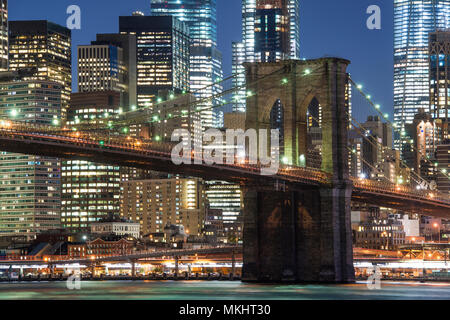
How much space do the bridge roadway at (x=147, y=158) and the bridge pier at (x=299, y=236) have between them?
4.67 ft

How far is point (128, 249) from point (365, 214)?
4862 centimetres

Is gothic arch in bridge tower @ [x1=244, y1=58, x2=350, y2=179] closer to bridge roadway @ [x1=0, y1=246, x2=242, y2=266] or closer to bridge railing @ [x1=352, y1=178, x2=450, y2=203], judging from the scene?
bridge railing @ [x1=352, y1=178, x2=450, y2=203]

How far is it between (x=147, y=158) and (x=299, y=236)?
586 inches

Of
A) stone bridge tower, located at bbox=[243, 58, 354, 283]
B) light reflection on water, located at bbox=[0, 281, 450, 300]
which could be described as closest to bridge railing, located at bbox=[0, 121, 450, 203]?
stone bridge tower, located at bbox=[243, 58, 354, 283]

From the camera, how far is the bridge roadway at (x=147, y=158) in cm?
6581

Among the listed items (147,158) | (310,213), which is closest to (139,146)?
(147,158)

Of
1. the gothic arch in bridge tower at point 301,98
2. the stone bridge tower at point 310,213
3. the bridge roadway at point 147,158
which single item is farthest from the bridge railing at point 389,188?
A: the gothic arch in bridge tower at point 301,98

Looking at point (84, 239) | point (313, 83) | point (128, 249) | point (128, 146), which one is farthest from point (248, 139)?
point (84, 239)

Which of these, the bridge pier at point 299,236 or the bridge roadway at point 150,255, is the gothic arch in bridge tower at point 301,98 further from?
the bridge roadway at point 150,255

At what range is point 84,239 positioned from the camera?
16925 centimetres

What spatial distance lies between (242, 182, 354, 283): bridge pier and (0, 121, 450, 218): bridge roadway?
1422 millimetres

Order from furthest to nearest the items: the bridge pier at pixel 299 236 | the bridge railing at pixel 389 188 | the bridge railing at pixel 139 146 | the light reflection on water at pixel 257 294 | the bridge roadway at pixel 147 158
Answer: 1. the bridge railing at pixel 389 188
2. the bridge pier at pixel 299 236
3. the light reflection on water at pixel 257 294
4. the bridge roadway at pixel 147 158
5. the bridge railing at pixel 139 146

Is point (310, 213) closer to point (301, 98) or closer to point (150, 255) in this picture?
point (301, 98)

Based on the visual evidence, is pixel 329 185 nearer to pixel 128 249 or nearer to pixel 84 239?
pixel 128 249
